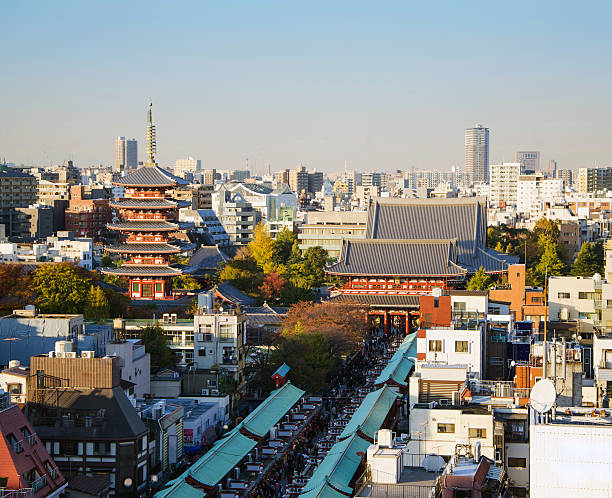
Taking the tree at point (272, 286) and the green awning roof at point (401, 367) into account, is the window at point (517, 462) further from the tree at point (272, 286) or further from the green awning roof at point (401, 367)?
the tree at point (272, 286)

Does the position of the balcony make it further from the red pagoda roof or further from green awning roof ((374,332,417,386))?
the red pagoda roof

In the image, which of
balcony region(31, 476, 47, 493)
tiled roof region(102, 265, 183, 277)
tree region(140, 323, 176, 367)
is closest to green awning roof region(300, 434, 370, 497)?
balcony region(31, 476, 47, 493)

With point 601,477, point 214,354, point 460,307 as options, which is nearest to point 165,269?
point 214,354

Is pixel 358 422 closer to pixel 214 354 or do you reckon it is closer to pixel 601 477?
pixel 214 354

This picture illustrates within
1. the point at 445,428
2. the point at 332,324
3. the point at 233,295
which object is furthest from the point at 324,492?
the point at 233,295

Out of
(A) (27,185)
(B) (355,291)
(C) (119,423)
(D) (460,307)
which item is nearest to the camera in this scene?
(C) (119,423)

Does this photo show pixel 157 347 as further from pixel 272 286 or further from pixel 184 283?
pixel 184 283
